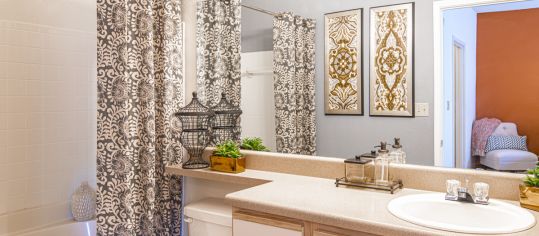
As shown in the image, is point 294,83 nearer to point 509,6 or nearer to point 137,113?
point 137,113

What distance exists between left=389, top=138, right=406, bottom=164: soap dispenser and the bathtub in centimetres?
212

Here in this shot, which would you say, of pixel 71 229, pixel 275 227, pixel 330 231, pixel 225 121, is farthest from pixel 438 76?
pixel 71 229

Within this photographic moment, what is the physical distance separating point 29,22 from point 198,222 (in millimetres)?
1731

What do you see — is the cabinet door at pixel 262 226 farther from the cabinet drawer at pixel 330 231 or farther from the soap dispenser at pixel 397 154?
the soap dispenser at pixel 397 154

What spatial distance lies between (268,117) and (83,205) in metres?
1.47

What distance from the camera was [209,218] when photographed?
2098mm

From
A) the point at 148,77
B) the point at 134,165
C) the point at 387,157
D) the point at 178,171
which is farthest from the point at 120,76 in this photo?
the point at 387,157

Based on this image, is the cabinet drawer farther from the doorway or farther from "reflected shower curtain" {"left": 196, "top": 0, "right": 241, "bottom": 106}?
"reflected shower curtain" {"left": 196, "top": 0, "right": 241, "bottom": 106}

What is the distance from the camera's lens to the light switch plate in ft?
5.90

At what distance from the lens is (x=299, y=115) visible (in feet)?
7.22

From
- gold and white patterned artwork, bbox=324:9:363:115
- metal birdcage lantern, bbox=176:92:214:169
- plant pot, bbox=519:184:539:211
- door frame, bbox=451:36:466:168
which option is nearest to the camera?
plant pot, bbox=519:184:539:211

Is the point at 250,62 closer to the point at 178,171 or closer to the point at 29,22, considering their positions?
the point at 178,171

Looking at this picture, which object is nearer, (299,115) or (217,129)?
(299,115)

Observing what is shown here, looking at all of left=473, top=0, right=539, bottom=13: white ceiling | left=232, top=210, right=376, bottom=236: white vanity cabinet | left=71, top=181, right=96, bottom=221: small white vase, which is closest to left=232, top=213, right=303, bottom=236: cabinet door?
left=232, top=210, right=376, bottom=236: white vanity cabinet
